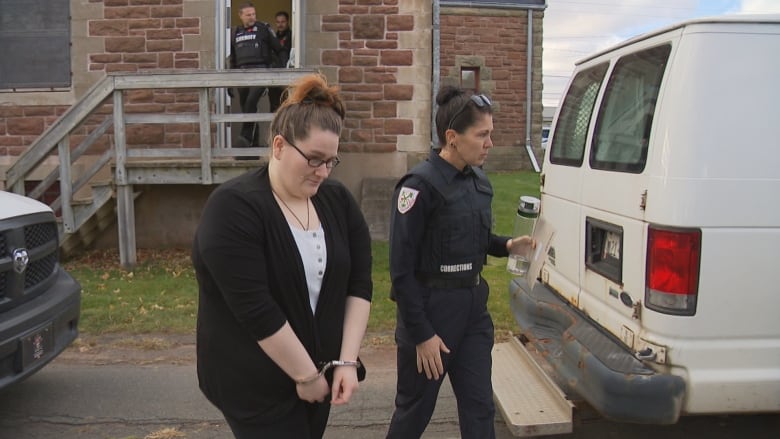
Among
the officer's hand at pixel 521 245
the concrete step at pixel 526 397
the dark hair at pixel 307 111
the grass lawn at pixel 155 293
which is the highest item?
the dark hair at pixel 307 111

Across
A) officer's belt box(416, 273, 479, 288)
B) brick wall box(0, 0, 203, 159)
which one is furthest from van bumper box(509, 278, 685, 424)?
brick wall box(0, 0, 203, 159)

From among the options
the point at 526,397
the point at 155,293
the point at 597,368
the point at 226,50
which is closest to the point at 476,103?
the point at 597,368

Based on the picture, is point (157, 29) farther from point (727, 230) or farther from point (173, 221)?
point (727, 230)

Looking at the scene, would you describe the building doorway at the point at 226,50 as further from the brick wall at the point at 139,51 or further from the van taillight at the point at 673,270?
the van taillight at the point at 673,270

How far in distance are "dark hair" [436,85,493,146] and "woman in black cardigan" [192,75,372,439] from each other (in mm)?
889

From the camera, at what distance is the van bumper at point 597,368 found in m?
2.79

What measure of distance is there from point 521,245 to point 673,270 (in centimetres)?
69

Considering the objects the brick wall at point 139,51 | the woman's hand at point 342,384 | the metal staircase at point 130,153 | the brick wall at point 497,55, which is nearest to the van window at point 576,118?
the woman's hand at point 342,384

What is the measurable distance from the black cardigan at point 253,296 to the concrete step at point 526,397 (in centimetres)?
143

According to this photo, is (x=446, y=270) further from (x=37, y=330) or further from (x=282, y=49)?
(x=282, y=49)

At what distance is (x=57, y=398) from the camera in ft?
14.1

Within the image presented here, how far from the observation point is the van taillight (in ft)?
8.98

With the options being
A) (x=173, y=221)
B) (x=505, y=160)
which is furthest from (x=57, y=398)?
(x=505, y=160)

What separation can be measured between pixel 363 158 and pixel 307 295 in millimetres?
6986
